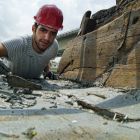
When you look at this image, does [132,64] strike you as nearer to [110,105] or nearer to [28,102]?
[110,105]

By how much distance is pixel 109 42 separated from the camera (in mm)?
3514

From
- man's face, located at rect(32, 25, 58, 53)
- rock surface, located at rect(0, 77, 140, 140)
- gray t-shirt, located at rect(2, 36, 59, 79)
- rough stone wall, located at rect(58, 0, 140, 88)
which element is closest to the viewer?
rock surface, located at rect(0, 77, 140, 140)

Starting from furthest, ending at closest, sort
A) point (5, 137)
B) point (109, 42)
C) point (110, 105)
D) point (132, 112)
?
point (109, 42), point (110, 105), point (132, 112), point (5, 137)

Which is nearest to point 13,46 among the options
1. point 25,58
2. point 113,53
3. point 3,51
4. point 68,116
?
point 3,51

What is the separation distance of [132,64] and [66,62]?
6.63 ft

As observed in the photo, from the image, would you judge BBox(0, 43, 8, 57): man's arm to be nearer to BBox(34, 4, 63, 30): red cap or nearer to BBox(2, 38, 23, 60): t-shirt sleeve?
BBox(2, 38, 23, 60): t-shirt sleeve

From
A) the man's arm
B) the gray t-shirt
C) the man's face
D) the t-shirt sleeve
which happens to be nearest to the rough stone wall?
the gray t-shirt

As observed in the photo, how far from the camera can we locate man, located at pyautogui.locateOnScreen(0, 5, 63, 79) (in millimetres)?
3576

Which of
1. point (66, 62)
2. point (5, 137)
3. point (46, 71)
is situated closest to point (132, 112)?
point (5, 137)

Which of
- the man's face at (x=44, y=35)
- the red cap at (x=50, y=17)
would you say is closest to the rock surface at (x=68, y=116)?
the man's face at (x=44, y=35)

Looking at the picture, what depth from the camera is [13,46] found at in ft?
12.0

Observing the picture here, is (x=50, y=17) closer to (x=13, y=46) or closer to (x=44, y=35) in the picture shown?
(x=44, y=35)

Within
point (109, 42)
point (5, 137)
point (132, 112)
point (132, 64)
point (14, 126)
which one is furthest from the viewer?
point (109, 42)

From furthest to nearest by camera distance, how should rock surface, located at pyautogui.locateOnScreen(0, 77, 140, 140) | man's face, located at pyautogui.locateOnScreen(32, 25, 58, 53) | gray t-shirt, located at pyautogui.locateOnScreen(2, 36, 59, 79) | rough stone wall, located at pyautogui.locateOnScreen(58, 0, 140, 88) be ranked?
gray t-shirt, located at pyautogui.locateOnScreen(2, 36, 59, 79)
man's face, located at pyautogui.locateOnScreen(32, 25, 58, 53)
rough stone wall, located at pyautogui.locateOnScreen(58, 0, 140, 88)
rock surface, located at pyautogui.locateOnScreen(0, 77, 140, 140)
